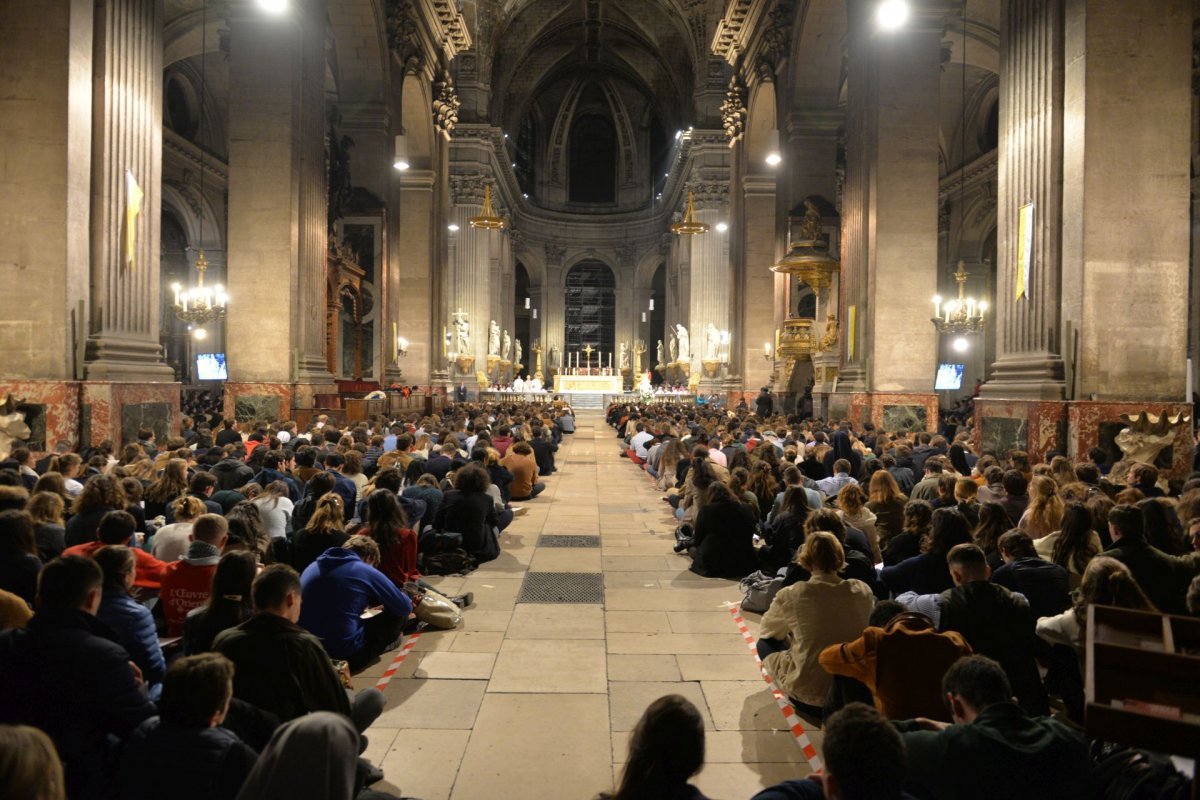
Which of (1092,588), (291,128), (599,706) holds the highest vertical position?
(291,128)

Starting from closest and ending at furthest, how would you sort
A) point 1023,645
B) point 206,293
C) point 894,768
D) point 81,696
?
point 894,768 < point 81,696 < point 1023,645 < point 206,293

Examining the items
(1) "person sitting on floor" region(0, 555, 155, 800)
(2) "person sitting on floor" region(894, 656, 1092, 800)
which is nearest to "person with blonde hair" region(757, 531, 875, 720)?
(2) "person sitting on floor" region(894, 656, 1092, 800)

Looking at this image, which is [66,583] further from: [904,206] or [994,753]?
[904,206]

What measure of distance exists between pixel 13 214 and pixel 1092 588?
1163cm

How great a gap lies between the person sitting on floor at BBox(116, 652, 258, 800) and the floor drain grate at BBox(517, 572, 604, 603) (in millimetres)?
4847

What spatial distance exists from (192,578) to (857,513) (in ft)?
16.0

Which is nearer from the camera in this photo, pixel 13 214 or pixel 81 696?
pixel 81 696

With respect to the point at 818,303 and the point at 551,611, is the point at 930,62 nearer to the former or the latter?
the point at 818,303

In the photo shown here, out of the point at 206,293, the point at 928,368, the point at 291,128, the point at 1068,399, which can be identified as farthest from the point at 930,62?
the point at 206,293

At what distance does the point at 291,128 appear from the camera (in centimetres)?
1620

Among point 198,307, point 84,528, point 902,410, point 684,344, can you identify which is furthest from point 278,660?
point 684,344

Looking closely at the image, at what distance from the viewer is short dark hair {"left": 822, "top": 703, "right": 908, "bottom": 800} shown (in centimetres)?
234

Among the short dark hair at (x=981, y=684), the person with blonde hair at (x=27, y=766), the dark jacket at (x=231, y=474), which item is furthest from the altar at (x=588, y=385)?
the person with blonde hair at (x=27, y=766)

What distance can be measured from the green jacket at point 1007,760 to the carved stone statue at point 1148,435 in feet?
25.1
